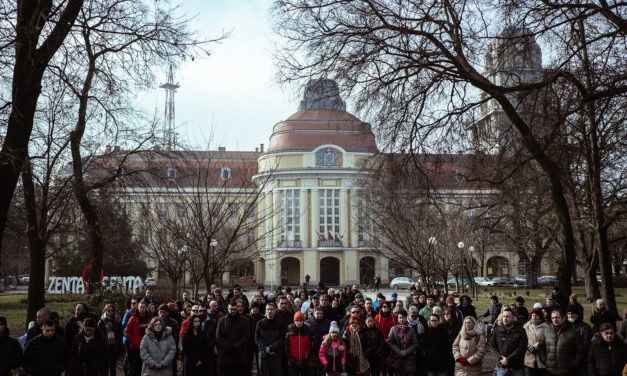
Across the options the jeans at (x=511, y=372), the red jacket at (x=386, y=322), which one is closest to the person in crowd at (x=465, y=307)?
the red jacket at (x=386, y=322)

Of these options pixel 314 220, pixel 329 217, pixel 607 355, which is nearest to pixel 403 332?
pixel 607 355

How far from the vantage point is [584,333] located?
10.4m

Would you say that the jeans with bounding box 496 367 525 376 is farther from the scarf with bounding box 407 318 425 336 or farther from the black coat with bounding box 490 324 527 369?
the scarf with bounding box 407 318 425 336

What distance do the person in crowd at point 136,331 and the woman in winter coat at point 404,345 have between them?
4443mm

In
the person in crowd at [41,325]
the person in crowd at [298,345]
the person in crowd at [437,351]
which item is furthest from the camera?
the person in crowd at [437,351]

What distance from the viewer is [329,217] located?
2704 inches

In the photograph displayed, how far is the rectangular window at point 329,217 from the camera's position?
67875 mm

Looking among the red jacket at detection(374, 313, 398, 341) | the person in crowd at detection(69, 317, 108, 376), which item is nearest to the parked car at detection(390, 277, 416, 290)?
the red jacket at detection(374, 313, 398, 341)

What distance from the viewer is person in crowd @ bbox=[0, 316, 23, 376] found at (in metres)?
8.94

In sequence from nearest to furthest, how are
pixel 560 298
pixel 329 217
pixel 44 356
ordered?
pixel 44 356, pixel 560 298, pixel 329 217

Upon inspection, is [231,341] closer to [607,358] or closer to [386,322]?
[386,322]

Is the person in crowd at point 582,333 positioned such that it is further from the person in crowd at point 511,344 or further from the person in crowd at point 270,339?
Answer: the person in crowd at point 270,339

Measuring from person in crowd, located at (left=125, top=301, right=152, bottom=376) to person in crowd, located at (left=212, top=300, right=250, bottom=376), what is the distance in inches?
67.5

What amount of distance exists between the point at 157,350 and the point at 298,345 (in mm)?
2274
